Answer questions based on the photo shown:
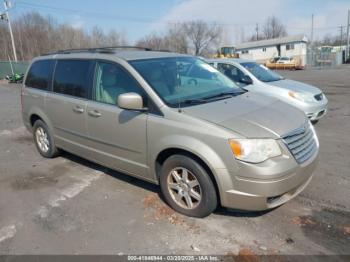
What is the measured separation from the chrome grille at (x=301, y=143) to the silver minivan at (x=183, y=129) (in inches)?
0.5

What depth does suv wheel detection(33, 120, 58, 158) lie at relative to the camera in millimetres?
5504

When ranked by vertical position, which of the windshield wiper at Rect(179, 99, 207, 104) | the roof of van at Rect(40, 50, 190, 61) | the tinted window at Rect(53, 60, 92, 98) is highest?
the roof of van at Rect(40, 50, 190, 61)

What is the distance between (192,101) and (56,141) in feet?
9.42

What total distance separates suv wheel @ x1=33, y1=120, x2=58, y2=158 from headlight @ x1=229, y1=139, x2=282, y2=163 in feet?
12.0

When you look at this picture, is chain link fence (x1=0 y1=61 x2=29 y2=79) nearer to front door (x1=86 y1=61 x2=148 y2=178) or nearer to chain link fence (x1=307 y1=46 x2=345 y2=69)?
front door (x1=86 y1=61 x2=148 y2=178)

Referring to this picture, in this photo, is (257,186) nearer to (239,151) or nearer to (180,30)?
(239,151)

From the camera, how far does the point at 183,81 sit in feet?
13.4

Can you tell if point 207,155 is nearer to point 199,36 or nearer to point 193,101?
point 193,101

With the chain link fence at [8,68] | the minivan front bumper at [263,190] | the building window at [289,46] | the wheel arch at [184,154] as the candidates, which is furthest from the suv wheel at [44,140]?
the building window at [289,46]

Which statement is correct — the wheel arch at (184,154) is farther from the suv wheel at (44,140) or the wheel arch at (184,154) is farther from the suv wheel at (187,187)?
the suv wheel at (44,140)

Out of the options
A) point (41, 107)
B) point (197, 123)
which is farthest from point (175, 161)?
point (41, 107)

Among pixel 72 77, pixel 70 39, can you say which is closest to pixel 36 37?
pixel 70 39

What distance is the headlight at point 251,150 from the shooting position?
9.85 feet

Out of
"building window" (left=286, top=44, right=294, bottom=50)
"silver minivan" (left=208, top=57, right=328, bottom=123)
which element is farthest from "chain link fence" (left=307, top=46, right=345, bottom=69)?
"silver minivan" (left=208, top=57, right=328, bottom=123)
